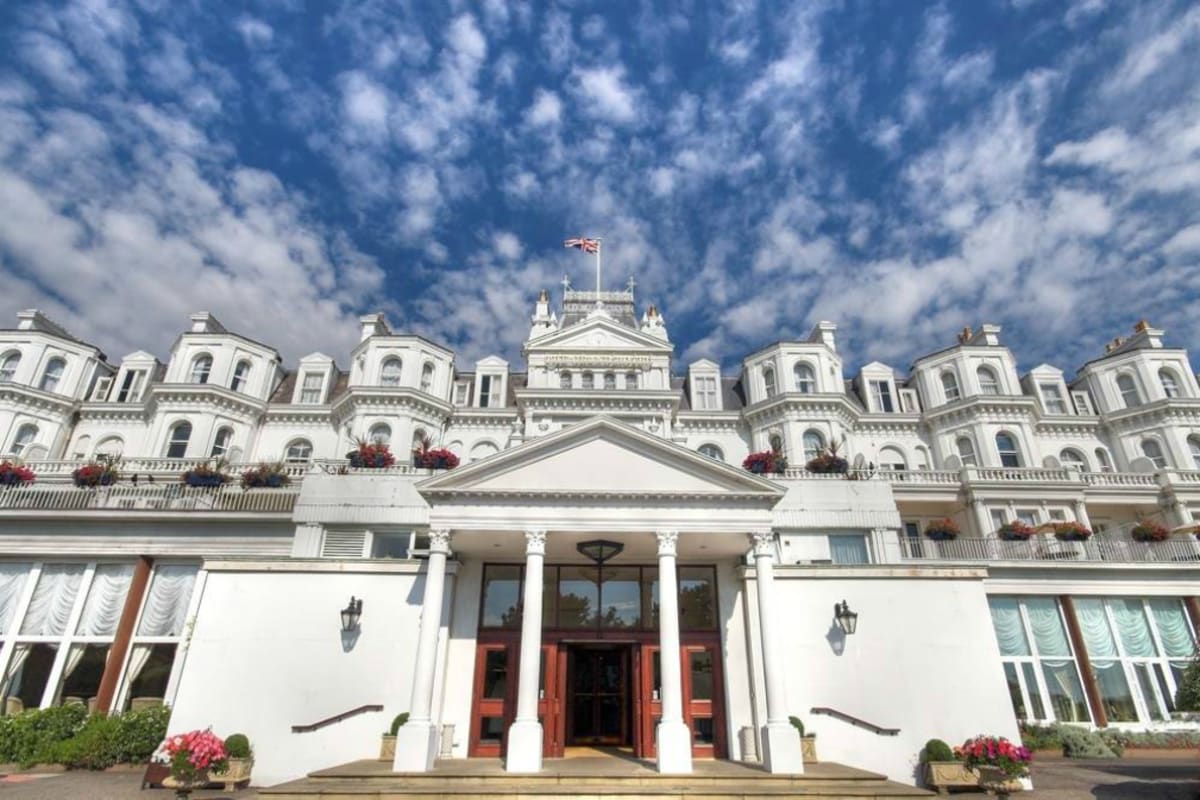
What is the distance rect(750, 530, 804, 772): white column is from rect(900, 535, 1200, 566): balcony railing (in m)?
9.94

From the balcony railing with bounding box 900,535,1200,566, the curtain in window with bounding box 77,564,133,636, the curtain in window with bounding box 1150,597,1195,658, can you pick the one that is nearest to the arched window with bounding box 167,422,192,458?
the curtain in window with bounding box 77,564,133,636

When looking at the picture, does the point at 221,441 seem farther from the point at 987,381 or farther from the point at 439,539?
the point at 987,381

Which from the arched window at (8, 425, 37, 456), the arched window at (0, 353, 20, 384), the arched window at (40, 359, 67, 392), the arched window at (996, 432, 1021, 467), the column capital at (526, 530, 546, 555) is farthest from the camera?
the arched window at (40, 359, 67, 392)

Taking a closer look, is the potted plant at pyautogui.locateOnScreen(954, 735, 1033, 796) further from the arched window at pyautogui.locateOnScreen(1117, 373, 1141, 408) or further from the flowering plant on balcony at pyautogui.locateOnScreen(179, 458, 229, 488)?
the arched window at pyautogui.locateOnScreen(1117, 373, 1141, 408)

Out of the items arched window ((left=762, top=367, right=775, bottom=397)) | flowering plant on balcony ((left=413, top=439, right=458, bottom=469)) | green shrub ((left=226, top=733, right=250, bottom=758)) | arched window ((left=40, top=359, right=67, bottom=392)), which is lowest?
green shrub ((left=226, top=733, right=250, bottom=758))

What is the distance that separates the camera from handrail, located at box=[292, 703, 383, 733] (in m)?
13.4

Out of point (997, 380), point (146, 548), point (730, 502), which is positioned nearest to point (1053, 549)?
point (997, 380)

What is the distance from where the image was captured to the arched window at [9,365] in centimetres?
2964

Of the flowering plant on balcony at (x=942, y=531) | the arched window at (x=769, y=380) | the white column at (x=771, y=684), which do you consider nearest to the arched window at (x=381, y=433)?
the arched window at (x=769, y=380)

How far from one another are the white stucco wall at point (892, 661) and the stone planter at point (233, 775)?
11729 mm

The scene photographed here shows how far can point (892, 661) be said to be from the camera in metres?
14.8

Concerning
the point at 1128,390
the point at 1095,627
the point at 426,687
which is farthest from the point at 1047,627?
the point at 426,687

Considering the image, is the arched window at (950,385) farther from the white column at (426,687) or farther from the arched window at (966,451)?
the white column at (426,687)

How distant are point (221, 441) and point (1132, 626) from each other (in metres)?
38.0
